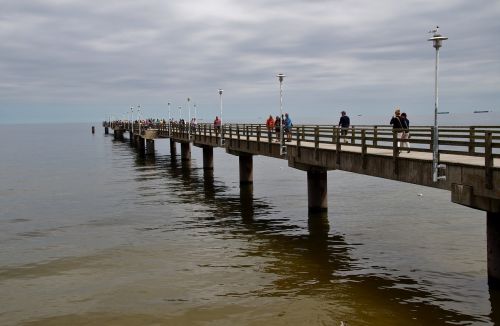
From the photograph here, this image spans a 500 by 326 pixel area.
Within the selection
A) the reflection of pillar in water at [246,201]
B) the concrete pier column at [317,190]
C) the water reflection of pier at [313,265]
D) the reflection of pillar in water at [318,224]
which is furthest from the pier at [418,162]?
the reflection of pillar in water at [246,201]

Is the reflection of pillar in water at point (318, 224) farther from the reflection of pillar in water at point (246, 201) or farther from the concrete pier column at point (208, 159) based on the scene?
the concrete pier column at point (208, 159)

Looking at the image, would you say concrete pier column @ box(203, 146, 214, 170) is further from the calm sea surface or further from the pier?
the pier

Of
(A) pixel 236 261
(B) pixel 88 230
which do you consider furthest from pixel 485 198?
(B) pixel 88 230

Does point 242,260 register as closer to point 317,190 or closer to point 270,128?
point 317,190

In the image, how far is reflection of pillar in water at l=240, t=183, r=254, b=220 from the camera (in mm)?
29413

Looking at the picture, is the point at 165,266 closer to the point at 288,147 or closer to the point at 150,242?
the point at 150,242

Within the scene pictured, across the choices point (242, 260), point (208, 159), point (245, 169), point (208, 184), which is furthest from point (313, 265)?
point (208, 159)

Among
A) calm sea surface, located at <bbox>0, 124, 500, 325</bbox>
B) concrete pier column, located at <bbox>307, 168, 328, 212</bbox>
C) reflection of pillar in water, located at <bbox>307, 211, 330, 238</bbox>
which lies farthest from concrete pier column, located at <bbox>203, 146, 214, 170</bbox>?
reflection of pillar in water, located at <bbox>307, 211, 330, 238</bbox>

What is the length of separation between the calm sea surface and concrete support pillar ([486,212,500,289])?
477 mm

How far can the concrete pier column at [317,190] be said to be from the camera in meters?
27.4

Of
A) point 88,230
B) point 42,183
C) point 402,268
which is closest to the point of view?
point 402,268

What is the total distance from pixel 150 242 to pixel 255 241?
449 cm

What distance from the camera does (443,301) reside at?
49.6 feet

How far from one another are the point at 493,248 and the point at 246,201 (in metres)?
20.4
